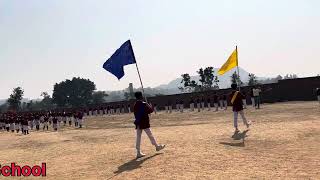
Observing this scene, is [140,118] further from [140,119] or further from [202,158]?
[202,158]

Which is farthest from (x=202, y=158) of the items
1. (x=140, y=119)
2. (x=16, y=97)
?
(x=16, y=97)

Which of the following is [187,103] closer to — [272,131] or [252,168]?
[272,131]

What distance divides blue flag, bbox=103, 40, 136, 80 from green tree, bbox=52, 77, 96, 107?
312 ft

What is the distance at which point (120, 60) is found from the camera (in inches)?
619

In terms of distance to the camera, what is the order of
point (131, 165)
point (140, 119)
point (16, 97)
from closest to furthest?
point (131, 165) < point (140, 119) < point (16, 97)

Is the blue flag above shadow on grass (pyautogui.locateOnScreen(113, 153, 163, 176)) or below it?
above

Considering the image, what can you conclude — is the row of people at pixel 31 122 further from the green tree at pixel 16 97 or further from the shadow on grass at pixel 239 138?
the green tree at pixel 16 97

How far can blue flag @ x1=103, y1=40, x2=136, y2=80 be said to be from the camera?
51.5 feet

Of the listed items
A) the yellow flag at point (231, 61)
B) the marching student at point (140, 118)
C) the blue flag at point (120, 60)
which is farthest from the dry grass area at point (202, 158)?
the yellow flag at point (231, 61)

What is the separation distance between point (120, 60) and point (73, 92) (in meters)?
100

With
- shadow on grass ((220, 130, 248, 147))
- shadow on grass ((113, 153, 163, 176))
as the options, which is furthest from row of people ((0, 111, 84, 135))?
shadow on grass ((113, 153, 163, 176))

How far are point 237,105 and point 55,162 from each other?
777 centimetres

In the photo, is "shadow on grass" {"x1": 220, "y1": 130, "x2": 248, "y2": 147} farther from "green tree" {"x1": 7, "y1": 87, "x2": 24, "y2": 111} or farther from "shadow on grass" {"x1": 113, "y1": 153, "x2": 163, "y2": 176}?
"green tree" {"x1": 7, "y1": 87, "x2": 24, "y2": 111}

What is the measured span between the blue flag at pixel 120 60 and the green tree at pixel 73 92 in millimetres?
95176
